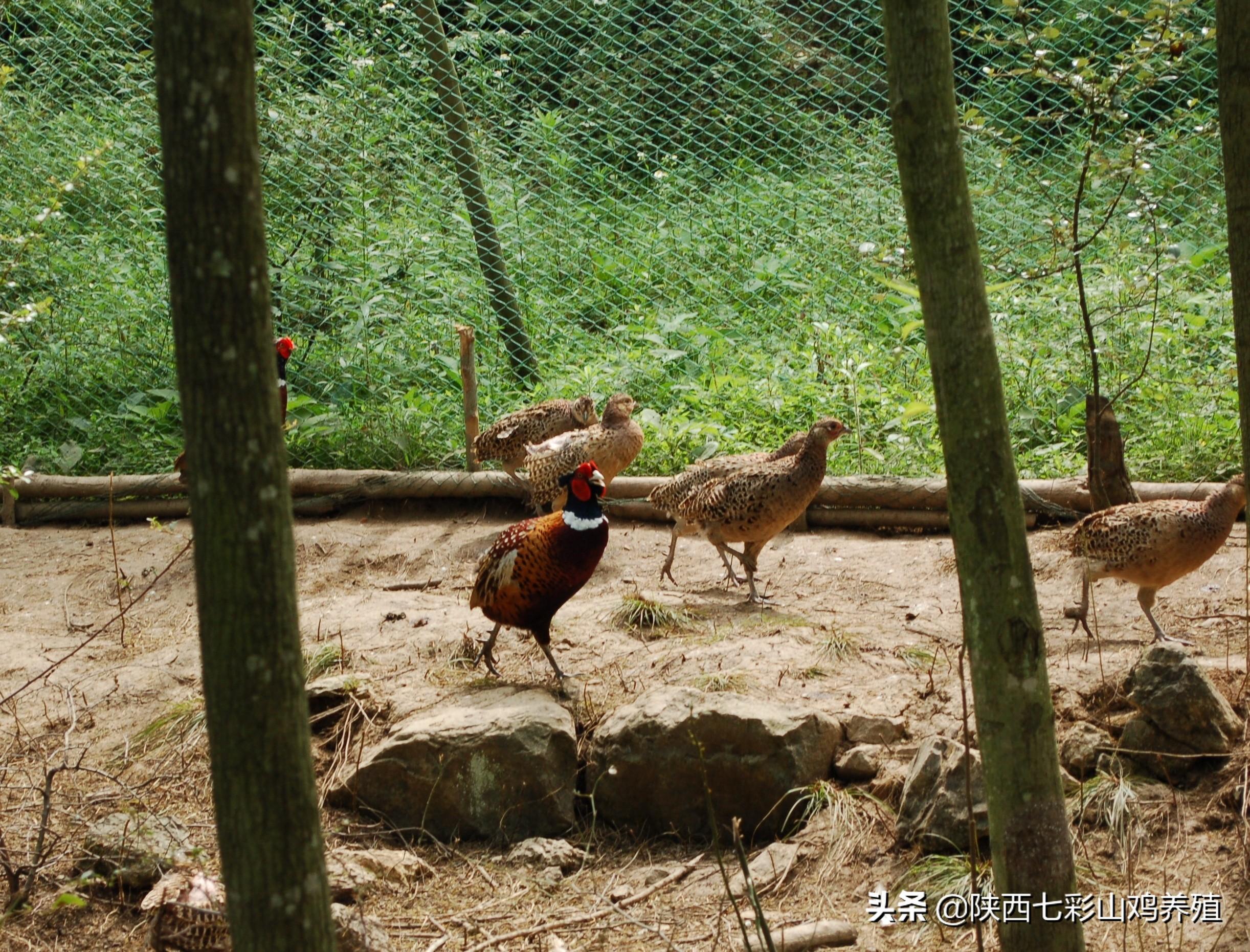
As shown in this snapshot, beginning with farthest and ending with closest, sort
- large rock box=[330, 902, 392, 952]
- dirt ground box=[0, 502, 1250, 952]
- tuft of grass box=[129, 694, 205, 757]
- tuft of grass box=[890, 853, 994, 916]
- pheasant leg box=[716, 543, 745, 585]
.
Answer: pheasant leg box=[716, 543, 745, 585]
tuft of grass box=[129, 694, 205, 757]
dirt ground box=[0, 502, 1250, 952]
tuft of grass box=[890, 853, 994, 916]
large rock box=[330, 902, 392, 952]

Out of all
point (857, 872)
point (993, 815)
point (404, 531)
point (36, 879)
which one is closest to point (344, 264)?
point (404, 531)

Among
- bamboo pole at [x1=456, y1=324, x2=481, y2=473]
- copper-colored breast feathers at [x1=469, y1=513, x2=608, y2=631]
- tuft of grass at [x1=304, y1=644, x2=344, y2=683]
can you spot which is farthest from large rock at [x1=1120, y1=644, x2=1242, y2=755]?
bamboo pole at [x1=456, y1=324, x2=481, y2=473]

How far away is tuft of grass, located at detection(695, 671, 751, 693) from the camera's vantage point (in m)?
5.03

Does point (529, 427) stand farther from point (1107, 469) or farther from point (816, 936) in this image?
point (816, 936)

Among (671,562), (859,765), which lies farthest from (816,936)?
(671,562)

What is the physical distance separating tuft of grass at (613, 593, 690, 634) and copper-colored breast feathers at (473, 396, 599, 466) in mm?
2176

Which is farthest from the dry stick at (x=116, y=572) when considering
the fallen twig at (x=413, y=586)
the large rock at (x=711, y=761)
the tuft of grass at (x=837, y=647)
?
the tuft of grass at (x=837, y=647)

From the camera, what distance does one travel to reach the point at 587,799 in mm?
4793

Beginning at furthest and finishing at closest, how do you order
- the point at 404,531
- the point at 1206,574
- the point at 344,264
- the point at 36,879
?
1. the point at 344,264
2. the point at 404,531
3. the point at 1206,574
4. the point at 36,879

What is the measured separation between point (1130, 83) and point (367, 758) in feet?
27.2

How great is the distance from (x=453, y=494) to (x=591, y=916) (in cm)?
467

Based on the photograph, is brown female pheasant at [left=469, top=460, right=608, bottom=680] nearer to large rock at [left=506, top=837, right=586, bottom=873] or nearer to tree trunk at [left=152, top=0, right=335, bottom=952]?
large rock at [left=506, top=837, right=586, bottom=873]

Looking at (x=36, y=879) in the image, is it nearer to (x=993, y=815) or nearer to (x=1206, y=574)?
(x=993, y=815)

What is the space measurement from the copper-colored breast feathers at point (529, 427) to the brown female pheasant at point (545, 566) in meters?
2.55
